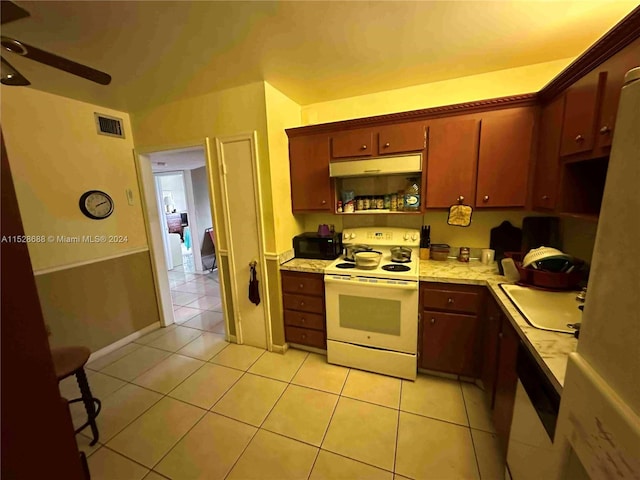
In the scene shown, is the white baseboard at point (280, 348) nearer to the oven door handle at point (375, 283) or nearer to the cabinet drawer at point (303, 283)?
the cabinet drawer at point (303, 283)

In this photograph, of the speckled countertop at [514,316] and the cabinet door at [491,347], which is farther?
the cabinet door at [491,347]

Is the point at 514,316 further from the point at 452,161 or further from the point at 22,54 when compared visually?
the point at 22,54

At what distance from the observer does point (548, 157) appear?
5.61 ft

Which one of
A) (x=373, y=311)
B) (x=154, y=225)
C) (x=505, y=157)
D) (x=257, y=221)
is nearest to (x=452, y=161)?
(x=505, y=157)

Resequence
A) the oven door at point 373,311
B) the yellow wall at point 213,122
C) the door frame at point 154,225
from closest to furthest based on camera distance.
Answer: the oven door at point 373,311 < the yellow wall at point 213,122 < the door frame at point 154,225

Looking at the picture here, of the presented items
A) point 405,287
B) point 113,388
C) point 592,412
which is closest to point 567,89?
point 405,287

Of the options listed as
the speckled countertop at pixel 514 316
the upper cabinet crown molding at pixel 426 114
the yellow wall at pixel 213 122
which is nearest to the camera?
the speckled countertop at pixel 514 316

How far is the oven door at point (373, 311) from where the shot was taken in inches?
77.7

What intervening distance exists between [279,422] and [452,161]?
7.54 ft

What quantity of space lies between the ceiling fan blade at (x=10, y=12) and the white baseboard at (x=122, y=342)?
265 centimetres

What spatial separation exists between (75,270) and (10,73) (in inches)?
72.2

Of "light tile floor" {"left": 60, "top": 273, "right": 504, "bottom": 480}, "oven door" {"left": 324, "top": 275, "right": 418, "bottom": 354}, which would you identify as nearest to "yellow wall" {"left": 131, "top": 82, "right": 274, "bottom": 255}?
"oven door" {"left": 324, "top": 275, "right": 418, "bottom": 354}

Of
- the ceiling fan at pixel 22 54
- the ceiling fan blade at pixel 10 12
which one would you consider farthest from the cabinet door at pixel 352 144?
the ceiling fan blade at pixel 10 12

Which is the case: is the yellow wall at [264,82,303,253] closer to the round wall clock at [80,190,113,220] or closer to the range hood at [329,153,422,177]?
the range hood at [329,153,422,177]
